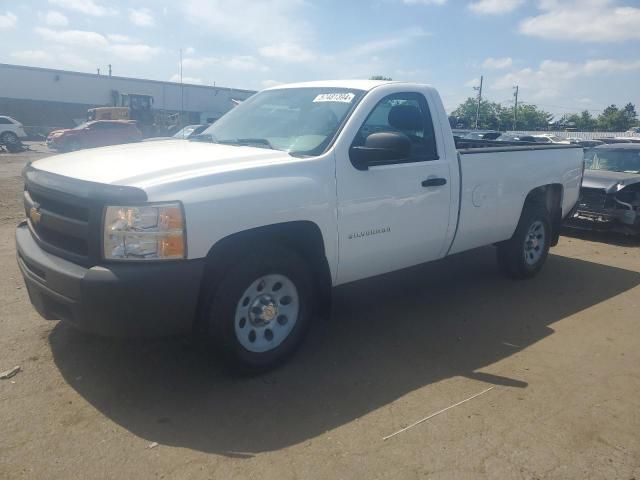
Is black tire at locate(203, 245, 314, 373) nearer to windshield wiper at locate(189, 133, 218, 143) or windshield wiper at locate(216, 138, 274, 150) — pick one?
windshield wiper at locate(216, 138, 274, 150)

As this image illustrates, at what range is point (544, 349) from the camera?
432cm

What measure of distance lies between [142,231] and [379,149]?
5.61 feet

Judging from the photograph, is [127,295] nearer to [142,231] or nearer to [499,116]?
[142,231]

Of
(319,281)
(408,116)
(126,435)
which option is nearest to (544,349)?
(319,281)

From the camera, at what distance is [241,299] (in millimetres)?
3400

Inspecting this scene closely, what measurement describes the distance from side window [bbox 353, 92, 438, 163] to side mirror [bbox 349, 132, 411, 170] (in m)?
0.49

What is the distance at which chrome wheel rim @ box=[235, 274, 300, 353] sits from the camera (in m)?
3.51

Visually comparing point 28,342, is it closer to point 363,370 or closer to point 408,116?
point 363,370

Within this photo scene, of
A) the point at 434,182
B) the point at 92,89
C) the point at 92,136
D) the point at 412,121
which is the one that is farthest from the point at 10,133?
the point at 434,182

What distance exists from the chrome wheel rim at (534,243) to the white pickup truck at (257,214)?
3.36 feet

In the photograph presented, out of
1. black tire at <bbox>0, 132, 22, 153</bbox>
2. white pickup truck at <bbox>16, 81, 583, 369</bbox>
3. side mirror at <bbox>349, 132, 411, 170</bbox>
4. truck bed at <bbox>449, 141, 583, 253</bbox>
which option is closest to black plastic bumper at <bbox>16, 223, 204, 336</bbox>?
white pickup truck at <bbox>16, 81, 583, 369</bbox>

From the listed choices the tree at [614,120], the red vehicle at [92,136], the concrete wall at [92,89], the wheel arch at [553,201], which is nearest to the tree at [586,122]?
the tree at [614,120]

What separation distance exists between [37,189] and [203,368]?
1.62m

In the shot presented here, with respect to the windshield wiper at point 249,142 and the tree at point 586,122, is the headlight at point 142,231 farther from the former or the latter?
the tree at point 586,122
